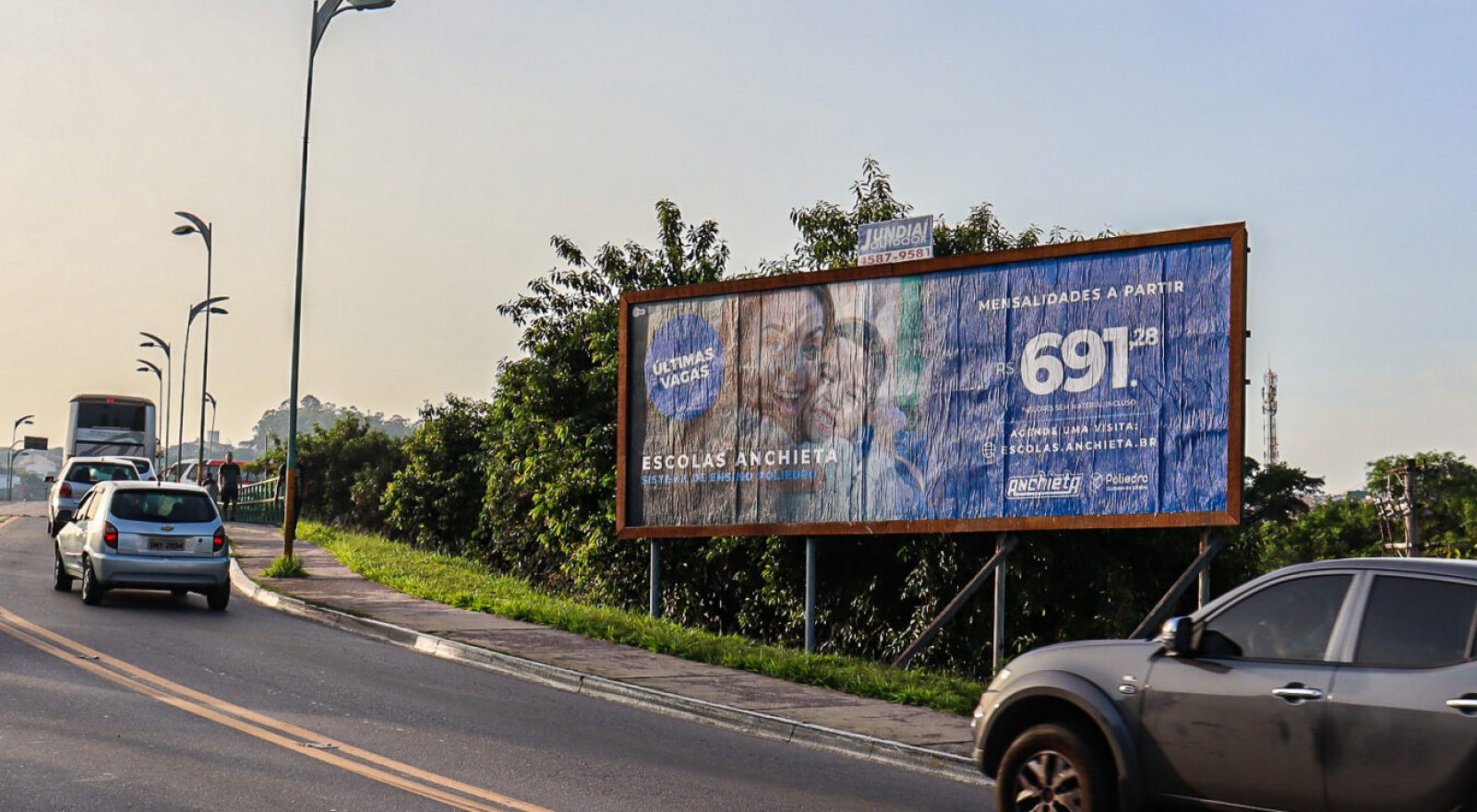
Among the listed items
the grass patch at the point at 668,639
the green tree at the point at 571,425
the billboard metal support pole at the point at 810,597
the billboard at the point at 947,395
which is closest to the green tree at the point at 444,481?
the green tree at the point at 571,425

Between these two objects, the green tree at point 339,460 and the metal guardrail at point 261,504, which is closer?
the metal guardrail at point 261,504

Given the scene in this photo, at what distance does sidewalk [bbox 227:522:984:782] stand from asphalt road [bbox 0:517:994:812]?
31 cm

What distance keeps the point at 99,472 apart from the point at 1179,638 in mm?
30177

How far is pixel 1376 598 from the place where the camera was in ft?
21.3

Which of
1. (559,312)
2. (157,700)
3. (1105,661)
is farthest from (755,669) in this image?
(559,312)

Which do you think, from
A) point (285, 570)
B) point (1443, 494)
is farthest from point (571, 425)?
point (1443, 494)

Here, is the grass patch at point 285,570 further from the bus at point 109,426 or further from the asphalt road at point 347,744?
the bus at point 109,426

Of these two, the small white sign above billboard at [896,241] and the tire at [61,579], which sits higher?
the small white sign above billboard at [896,241]

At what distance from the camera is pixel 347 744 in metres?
9.88

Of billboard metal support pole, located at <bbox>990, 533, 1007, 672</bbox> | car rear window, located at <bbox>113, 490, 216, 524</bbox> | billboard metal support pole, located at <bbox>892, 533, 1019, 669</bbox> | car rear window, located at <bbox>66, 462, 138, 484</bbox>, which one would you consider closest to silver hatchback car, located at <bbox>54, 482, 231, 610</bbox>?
car rear window, located at <bbox>113, 490, 216, 524</bbox>

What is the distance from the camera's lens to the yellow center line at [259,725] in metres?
8.41

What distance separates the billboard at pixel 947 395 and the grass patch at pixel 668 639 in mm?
1622

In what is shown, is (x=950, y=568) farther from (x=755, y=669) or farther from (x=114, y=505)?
(x=114, y=505)

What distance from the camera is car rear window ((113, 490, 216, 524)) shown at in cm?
1819
